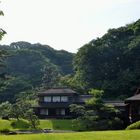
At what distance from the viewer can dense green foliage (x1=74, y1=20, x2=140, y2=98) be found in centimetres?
8062

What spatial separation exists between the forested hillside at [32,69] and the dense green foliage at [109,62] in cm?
1487

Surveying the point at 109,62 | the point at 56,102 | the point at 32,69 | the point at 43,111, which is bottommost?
the point at 43,111

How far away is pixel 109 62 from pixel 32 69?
1421 inches

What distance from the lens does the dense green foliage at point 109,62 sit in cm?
8062

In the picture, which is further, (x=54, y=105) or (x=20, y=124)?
(x=54, y=105)

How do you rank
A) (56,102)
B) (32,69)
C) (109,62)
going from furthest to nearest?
(32,69), (109,62), (56,102)

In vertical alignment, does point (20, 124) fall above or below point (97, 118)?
below

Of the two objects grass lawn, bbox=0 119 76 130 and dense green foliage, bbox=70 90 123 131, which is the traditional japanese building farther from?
dense green foliage, bbox=70 90 123 131

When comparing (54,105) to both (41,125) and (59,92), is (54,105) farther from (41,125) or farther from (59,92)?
(41,125)

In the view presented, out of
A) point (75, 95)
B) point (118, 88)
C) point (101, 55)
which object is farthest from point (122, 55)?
point (75, 95)

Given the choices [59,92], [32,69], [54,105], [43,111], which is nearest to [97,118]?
[54,105]

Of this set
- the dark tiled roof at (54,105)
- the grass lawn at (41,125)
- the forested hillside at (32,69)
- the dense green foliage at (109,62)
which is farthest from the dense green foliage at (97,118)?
the dense green foliage at (109,62)

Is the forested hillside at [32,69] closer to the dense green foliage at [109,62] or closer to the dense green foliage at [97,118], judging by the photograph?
the dense green foliage at [109,62]

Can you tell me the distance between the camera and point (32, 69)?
118062 millimetres
